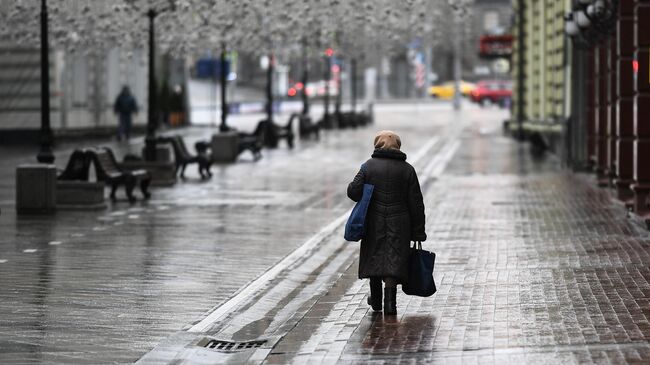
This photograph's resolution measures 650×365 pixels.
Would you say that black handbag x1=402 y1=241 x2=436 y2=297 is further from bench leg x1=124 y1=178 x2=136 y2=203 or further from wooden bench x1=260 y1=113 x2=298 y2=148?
wooden bench x1=260 y1=113 x2=298 y2=148

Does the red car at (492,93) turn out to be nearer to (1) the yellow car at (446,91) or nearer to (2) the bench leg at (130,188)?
(1) the yellow car at (446,91)

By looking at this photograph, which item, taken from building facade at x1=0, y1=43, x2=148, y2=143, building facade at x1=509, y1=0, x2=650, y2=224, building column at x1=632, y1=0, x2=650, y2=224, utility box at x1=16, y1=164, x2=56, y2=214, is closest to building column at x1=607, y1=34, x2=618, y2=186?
building facade at x1=509, y1=0, x2=650, y2=224

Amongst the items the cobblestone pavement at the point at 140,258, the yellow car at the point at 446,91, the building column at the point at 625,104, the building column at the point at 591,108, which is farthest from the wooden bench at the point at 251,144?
the yellow car at the point at 446,91

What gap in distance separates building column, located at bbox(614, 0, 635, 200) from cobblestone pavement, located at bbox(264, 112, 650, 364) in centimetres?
55

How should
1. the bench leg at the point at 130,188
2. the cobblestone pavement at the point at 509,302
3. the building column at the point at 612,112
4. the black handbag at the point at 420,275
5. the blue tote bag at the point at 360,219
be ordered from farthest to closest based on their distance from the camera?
the building column at the point at 612,112 < the bench leg at the point at 130,188 < the black handbag at the point at 420,275 < the blue tote bag at the point at 360,219 < the cobblestone pavement at the point at 509,302

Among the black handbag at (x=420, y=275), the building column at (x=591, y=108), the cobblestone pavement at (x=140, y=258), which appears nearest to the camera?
the cobblestone pavement at (x=140, y=258)

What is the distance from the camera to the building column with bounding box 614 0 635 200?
24.1 m

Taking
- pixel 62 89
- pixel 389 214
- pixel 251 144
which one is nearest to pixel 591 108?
pixel 251 144

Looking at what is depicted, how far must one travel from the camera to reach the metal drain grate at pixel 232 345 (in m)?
12.0

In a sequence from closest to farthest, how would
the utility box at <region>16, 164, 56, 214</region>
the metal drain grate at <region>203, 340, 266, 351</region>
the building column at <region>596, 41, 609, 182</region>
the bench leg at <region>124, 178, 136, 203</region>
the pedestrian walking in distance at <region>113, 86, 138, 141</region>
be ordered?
1. the metal drain grate at <region>203, 340, 266, 351</region>
2. the utility box at <region>16, 164, 56, 214</region>
3. the bench leg at <region>124, 178, 136, 203</region>
4. the building column at <region>596, 41, 609, 182</region>
5. the pedestrian walking in distance at <region>113, 86, 138, 141</region>

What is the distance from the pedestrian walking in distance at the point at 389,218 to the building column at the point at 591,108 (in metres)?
21.1

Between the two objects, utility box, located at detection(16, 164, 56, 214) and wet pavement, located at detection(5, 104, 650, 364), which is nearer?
wet pavement, located at detection(5, 104, 650, 364)

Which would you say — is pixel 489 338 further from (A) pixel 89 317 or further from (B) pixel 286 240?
(B) pixel 286 240

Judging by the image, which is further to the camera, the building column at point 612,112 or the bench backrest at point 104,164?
the building column at point 612,112
